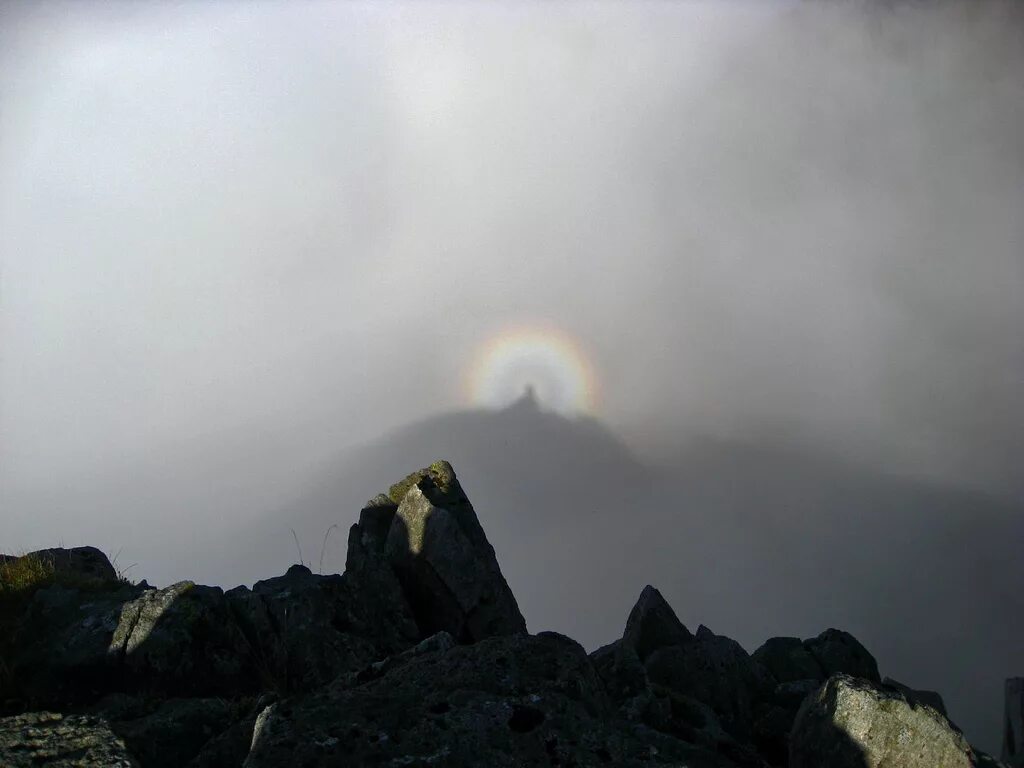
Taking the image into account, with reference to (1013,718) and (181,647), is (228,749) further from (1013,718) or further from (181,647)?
(1013,718)

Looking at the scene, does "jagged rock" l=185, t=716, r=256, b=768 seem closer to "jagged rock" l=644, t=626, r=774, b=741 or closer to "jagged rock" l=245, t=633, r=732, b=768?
"jagged rock" l=245, t=633, r=732, b=768

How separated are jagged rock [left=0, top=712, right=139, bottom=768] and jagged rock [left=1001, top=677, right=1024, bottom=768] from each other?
6235cm

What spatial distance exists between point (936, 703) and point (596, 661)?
98.8 ft

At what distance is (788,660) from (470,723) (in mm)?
21721

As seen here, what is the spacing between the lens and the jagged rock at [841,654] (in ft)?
97.0

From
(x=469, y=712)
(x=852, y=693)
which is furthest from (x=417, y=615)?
(x=469, y=712)

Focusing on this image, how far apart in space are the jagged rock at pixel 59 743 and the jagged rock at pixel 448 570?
13823mm

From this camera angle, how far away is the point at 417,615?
25859mm

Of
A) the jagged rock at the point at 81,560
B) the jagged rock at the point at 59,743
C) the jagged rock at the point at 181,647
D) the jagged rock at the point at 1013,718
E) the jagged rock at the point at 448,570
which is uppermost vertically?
the jagged rock at the point at 1013,718

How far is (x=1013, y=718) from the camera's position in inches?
2479

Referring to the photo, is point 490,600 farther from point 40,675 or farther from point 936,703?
point 936,703

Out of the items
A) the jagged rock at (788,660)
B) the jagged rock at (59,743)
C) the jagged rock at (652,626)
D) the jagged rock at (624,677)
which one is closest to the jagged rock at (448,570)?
the jagged rock at (652,626)

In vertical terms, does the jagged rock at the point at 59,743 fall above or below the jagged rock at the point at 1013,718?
below

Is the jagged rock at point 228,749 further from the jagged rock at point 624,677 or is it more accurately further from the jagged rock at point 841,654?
the jagged rock at point 841,654
